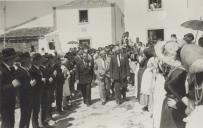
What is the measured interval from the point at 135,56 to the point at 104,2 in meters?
21.3

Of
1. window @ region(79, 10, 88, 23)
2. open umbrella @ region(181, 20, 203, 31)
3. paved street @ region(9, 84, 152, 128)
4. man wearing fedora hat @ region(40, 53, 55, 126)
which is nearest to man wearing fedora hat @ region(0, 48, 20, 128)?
man wearing fedora hat @ region(40, 53, 55, 126)

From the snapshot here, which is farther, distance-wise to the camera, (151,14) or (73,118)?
(151,14)

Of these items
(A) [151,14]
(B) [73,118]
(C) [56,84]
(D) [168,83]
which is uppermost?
(A) [151,14]

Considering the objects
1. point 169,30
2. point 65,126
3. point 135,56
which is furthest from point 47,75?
point 169,30

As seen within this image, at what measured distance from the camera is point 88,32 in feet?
120

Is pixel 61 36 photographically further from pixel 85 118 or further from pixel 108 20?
pixel 85 118

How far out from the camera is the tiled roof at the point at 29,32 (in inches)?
1603

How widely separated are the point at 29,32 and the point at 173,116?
3814cm

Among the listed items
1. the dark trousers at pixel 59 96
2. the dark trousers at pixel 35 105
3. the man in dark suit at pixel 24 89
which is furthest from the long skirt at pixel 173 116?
the dark trousers at pixel 59 96

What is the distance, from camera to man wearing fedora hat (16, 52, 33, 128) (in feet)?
25.4

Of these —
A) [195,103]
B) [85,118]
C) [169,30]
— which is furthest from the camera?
[169,30]

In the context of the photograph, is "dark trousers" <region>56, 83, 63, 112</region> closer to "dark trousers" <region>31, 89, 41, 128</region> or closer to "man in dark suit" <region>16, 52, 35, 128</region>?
"dark trousers" <region>31, 89, 41, 128</region>

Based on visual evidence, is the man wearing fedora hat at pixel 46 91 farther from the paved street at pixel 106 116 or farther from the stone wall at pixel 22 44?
the stone wall at pixel 22 44

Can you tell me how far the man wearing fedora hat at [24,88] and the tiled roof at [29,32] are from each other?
32.2 m
